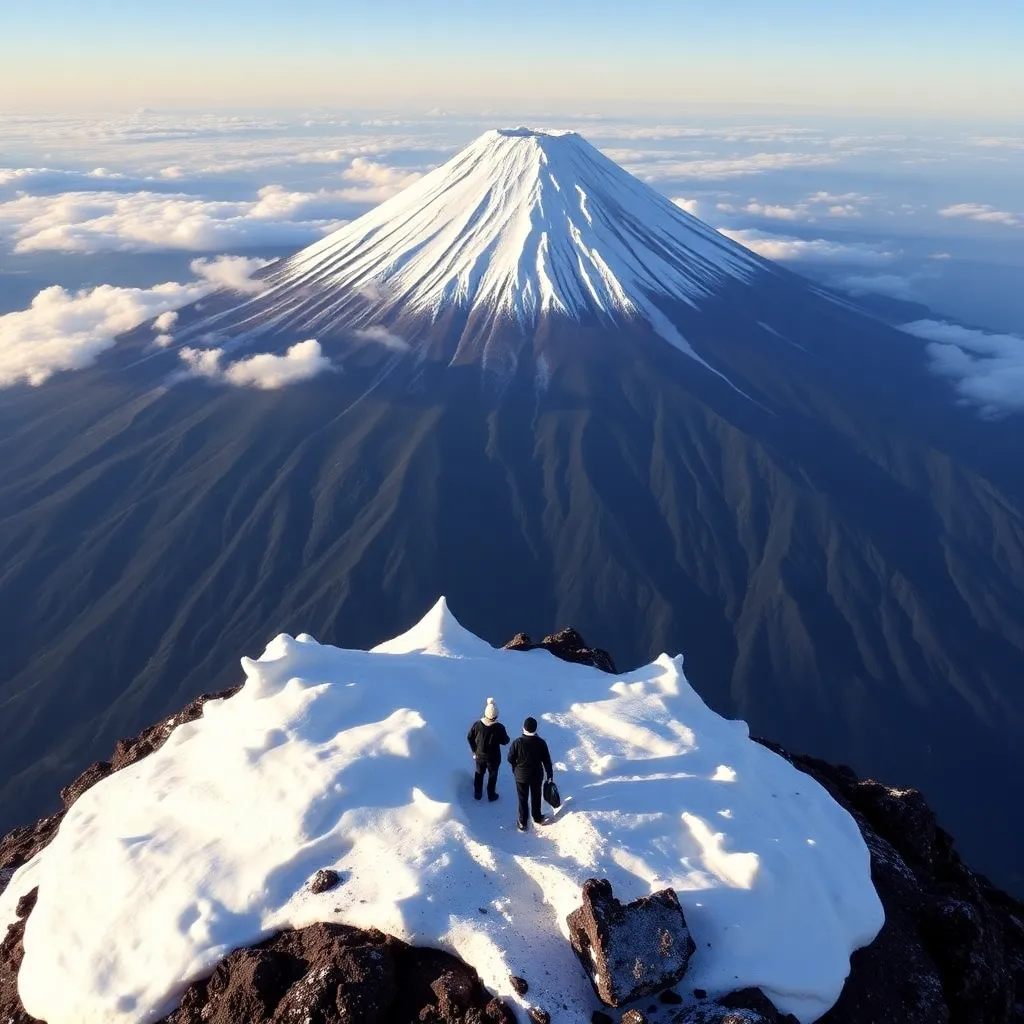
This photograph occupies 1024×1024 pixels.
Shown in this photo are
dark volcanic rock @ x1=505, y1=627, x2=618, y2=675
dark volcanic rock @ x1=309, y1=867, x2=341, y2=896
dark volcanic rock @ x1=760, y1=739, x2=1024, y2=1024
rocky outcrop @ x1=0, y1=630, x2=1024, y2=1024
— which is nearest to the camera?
rocky outcrop @ x1=0, y1=630, x2=1024, y2=1024

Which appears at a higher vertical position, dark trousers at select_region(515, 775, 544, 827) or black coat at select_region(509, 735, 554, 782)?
black coat at select_region(509, 735, 554, 782)

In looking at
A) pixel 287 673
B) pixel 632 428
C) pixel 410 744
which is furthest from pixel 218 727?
pixel 632 428

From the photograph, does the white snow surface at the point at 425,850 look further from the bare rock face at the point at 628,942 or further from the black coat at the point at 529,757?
the black coat at the point at 529,757

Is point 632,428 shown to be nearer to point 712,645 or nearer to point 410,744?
point 712,645

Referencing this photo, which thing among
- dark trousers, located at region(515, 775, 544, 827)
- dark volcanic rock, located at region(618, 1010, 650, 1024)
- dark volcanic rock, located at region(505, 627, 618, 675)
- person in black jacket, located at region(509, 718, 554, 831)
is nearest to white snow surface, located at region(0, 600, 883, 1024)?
dark trousers, located at region(515, 775, 544, 827)

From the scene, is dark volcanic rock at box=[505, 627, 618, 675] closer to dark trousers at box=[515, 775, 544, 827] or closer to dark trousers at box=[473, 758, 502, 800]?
dark trousers at box=[473, 758, 502, 800]

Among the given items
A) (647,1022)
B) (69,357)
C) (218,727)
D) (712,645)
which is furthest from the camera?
(69,357)

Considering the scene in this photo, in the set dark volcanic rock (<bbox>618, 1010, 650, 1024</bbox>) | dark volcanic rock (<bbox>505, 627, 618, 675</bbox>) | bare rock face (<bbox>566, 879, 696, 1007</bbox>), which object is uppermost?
bare rock face (<bbox>566, 879, 696, 1007</bbox>)
